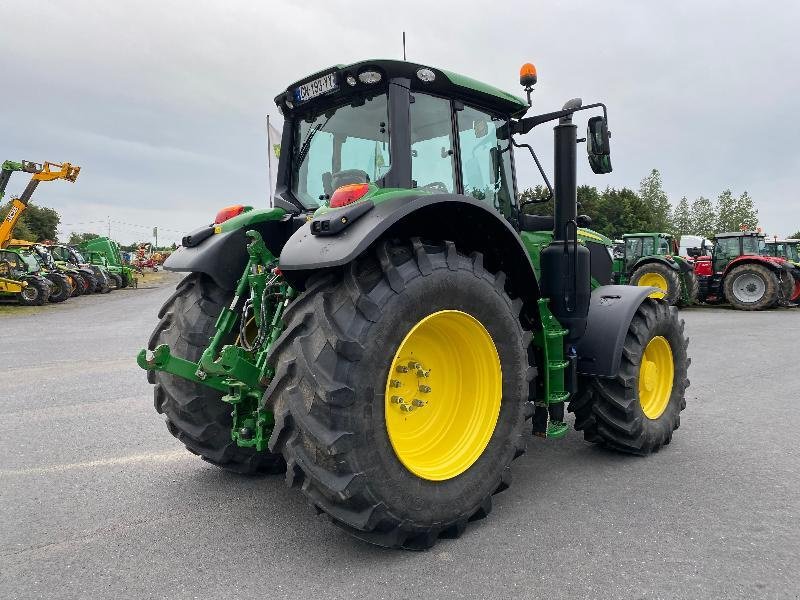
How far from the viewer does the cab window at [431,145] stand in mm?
3275

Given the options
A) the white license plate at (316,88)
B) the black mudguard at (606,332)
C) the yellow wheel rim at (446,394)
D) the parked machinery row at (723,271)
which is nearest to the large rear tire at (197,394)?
the yellow wheel rim at (446,394)

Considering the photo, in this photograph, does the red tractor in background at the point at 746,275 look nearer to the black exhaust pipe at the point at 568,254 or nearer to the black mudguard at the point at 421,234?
the black exhaust pipe at the point at 568,254

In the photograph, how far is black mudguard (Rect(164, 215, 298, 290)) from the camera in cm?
333

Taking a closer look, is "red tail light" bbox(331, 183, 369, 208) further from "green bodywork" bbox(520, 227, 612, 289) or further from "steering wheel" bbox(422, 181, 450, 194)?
"green bodywork" bbox(520, 227, 612, 289)

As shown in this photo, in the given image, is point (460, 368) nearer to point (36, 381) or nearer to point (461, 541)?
point (461, 541)

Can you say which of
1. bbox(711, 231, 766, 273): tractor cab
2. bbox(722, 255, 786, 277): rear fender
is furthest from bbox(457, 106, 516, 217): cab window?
bbox(711, 231, 766, 273): tractor cab

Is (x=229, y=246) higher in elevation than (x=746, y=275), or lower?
higher

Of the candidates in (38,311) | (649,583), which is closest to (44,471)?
(649,583)

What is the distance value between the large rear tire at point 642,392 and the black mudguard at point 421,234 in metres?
0.93

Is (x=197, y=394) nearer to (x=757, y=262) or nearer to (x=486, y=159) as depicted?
(x=486, y=159)

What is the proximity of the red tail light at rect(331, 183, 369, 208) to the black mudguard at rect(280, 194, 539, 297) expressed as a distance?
0.15 metres

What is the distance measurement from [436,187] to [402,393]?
1232 mm

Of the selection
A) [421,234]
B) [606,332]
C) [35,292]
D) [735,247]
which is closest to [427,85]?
[421,234]

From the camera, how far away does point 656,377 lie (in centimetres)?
425
